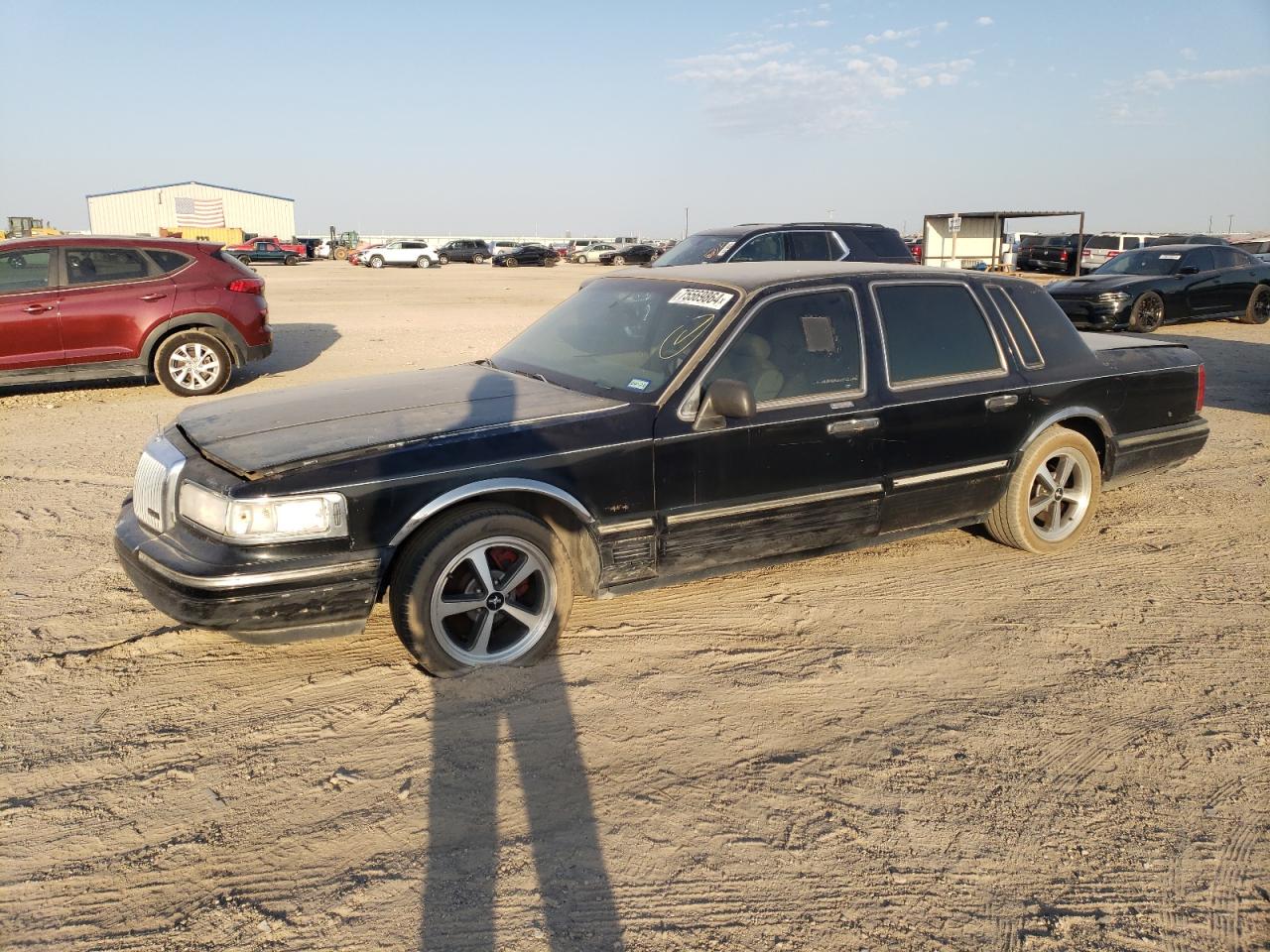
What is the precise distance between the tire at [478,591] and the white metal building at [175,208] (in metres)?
71.8

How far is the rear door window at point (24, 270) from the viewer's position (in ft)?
30.3

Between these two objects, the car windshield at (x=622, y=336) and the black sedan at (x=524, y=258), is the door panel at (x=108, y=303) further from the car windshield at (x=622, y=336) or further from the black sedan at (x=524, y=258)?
the black sedan at (x=524, y=258)

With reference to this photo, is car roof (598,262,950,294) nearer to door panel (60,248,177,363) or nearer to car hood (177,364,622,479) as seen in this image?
car hood (177,364,622,479)

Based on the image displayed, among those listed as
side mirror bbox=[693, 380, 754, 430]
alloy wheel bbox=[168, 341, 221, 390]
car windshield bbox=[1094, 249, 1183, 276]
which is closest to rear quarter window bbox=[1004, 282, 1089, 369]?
side mirror bbox=[693, 380, 754, 430]

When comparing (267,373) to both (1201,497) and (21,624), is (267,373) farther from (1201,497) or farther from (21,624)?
(1201,497)

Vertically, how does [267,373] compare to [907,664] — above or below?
above

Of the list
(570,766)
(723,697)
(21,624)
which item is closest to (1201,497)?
(723,697)

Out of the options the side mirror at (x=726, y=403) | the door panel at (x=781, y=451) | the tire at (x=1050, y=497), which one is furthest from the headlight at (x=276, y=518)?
the tire at (x=1050, y=497)

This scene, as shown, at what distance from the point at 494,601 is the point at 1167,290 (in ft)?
48.3

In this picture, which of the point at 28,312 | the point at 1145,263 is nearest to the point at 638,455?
the point at 28,312

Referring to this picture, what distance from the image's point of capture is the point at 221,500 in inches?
134

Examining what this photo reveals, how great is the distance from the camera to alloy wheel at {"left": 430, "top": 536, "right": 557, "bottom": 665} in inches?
145

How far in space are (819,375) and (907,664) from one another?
1369 mm

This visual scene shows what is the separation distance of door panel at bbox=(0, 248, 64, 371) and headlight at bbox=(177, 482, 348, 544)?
732 cm
